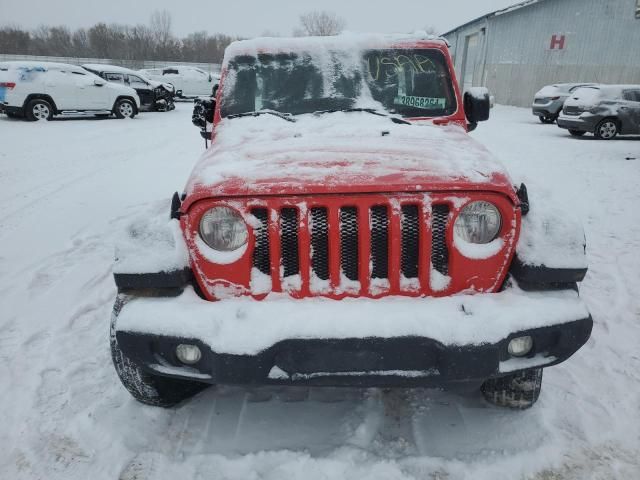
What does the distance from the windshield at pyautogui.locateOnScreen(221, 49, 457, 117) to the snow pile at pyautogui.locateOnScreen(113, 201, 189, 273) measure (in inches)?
59.1

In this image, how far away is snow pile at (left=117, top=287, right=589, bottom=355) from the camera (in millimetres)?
1952

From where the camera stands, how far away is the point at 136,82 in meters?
18.0

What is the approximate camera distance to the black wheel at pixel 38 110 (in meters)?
14.1

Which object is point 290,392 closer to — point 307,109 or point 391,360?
point 391,360

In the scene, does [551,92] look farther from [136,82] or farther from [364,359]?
[364,359]

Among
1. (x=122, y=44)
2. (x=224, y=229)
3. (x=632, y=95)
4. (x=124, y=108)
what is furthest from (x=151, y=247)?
(x=122, y=44)

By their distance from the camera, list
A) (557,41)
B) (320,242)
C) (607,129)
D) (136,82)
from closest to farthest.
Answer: (320,242), (607,129), (136,82), (557,41)

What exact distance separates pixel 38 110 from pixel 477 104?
47.1ft

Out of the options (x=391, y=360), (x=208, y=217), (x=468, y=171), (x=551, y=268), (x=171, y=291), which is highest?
(x=468, y=171)

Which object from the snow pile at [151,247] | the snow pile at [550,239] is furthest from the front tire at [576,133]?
the snow pile at [151,247]

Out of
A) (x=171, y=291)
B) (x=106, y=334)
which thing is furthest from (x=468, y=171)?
(x=106, y=334)

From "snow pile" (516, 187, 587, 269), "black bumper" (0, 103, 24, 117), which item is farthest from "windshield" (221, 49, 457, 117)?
"black bumper" (0, 103, 24, 117)

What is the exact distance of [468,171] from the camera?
221 centimetres

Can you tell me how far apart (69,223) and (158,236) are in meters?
4.14
